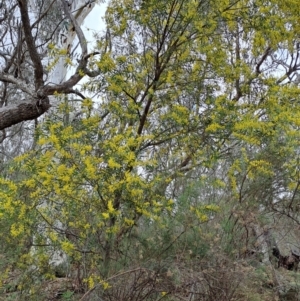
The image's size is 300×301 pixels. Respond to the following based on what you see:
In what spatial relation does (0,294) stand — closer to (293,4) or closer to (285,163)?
(285,163)

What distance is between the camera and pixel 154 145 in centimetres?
393

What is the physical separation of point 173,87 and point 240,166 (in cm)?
90

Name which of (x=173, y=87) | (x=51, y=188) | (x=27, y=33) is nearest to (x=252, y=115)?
(x=173, y=87)

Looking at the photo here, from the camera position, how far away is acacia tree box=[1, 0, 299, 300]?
3.19 m

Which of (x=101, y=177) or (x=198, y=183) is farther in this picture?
(x=198, y=183)

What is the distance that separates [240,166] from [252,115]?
46cm

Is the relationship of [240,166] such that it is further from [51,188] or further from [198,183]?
[51,188]

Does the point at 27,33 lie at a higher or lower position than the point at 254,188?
higher

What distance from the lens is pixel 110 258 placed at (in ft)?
11.3

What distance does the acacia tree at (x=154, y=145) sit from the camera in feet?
10.5

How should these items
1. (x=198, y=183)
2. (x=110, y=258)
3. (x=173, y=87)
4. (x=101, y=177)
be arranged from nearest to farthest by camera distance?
(x=101, y=177) < (x=110, y=258) < (x=198, y=183) < (x=173, y=87)

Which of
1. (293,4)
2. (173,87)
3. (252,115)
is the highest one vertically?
(293,4)

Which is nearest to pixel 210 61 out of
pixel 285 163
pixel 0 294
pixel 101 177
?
pixel 285 163

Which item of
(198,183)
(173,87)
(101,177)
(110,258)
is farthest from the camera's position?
(173,87)
